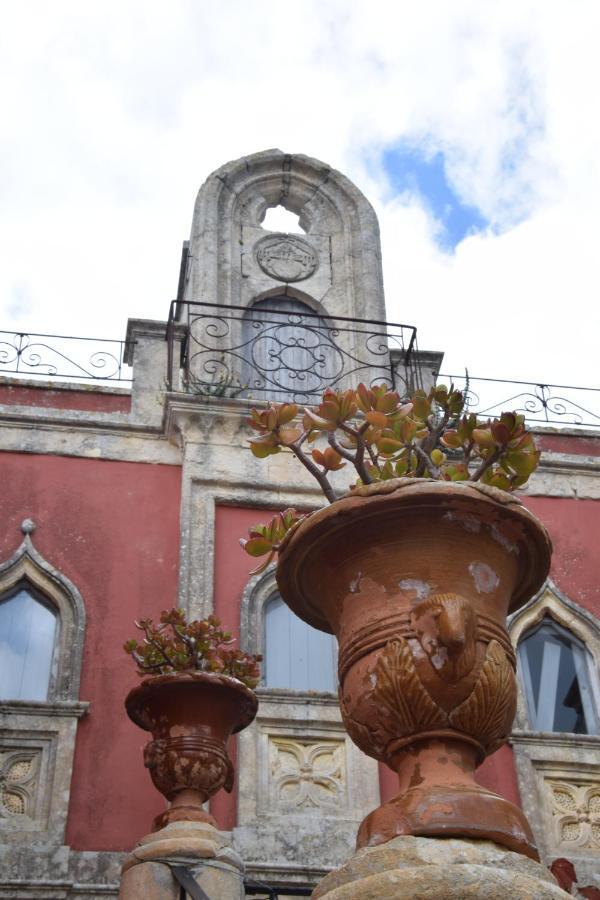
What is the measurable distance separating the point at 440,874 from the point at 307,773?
503 cm

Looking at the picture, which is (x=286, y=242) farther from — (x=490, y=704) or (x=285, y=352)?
(x=490, y=704)

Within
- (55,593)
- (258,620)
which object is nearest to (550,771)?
(258,620)

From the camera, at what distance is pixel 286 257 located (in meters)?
11.9

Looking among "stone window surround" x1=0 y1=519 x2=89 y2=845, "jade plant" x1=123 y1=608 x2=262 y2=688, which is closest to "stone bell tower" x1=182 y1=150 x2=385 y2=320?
"stone window surround" x1=0 y1=519 x2=89 y2=845

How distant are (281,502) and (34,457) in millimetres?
2097

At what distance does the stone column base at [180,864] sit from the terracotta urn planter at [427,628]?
2.02 metres

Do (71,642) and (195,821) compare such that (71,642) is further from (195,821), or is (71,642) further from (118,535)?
(195,821)

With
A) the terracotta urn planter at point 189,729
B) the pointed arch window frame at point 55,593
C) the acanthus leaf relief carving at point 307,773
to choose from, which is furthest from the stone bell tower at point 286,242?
the terracotta urn planter at point 189,729

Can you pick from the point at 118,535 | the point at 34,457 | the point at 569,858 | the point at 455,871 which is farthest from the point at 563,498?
the point at 455,871

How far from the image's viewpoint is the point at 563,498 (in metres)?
9.91

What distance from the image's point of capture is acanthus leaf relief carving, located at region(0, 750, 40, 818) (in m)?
7.45

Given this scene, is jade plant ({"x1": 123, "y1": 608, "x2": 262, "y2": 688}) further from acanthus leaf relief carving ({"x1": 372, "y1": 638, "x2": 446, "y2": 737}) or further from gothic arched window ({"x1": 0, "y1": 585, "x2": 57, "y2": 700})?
acanthus leaf relief carving ({"x1": 372, "y1": 638, "x2": 446, "y2": 737})

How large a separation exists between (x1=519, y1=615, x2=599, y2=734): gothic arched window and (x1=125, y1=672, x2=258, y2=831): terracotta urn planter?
11.0 feet

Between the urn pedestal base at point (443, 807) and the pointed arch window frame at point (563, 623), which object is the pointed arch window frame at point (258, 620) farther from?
the urn pedestal base at point (443, 807)
